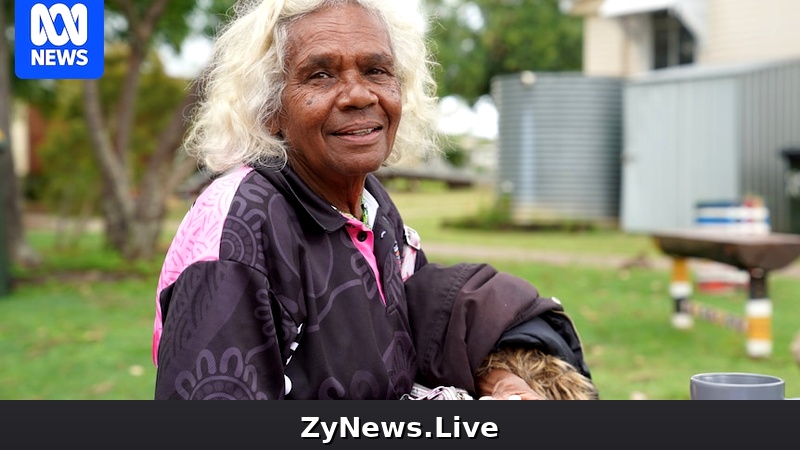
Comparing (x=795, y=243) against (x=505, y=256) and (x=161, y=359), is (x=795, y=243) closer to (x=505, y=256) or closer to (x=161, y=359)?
(x=161, y=359)

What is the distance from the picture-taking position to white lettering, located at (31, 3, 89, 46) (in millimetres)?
2729

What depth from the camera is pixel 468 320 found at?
227 cm

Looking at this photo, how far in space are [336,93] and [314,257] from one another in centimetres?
38

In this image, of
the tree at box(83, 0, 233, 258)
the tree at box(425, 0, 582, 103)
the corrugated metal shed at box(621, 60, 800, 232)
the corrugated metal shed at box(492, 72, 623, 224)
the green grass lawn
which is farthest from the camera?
the tree at box(425, 0, 582, 103)

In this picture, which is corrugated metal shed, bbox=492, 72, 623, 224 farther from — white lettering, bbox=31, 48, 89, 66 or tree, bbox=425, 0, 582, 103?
white lettering, bbox=31, 48, 89, 66

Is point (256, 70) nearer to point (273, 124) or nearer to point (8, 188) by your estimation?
point (273, 124)

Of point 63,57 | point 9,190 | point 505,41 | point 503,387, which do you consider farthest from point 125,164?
point 505,41

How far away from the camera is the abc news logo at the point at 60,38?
271 cm

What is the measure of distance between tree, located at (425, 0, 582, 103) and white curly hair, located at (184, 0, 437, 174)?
31.1 m

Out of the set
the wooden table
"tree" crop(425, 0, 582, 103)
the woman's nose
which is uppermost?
"tree" crop(425, 0, 582, 103)

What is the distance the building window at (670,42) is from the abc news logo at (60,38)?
688 inches
